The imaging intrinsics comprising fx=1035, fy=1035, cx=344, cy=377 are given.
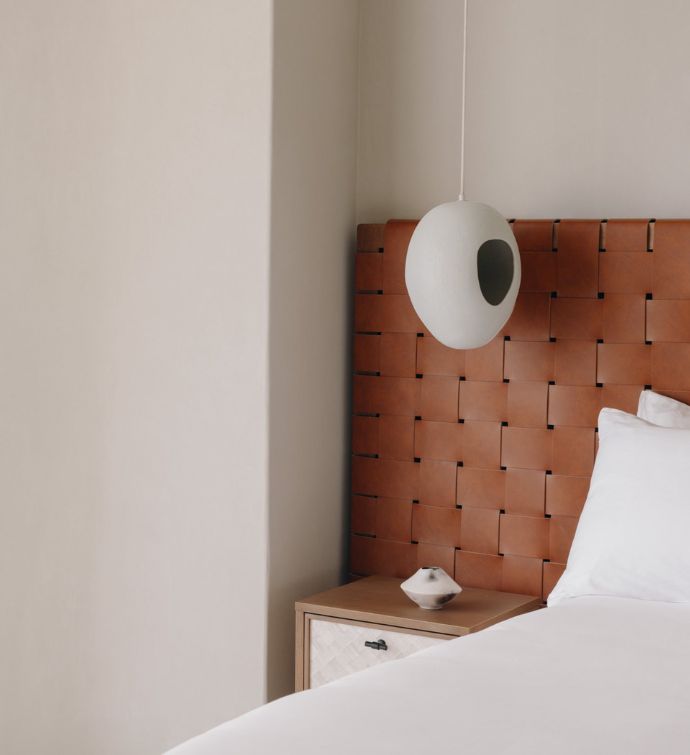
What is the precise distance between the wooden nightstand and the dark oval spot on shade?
2.31 ft

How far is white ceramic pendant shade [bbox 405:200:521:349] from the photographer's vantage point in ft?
7.62

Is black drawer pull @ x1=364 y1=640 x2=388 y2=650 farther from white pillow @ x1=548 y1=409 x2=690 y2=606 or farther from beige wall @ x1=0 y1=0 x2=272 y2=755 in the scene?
white pillow @ x1=548 y1=409 x2=690 y2=606

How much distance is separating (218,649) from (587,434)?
1.02 metres

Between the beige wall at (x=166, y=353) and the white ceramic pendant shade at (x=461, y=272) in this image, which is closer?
the white ceramic pendant shade at (x=461, y=272)

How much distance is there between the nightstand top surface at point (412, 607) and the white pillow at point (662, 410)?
527 mm

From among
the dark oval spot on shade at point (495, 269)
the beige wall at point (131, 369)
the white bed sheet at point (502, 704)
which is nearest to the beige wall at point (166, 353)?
the beige wall at point (131, 369)

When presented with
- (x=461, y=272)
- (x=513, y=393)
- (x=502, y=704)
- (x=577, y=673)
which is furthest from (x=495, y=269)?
(x=502, y=704)

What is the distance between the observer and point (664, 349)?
7.78ft

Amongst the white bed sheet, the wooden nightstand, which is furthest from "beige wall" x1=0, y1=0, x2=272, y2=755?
Answer: the white bed sheet

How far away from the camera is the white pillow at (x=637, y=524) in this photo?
1905 mm

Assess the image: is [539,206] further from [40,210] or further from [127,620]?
[127,620]

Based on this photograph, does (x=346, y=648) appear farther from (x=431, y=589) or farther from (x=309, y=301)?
(x=309, y=301)

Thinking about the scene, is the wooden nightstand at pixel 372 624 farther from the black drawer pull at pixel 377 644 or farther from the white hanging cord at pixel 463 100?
the white hanging cord at pixel 463 100

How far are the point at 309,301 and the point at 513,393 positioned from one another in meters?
0.55
